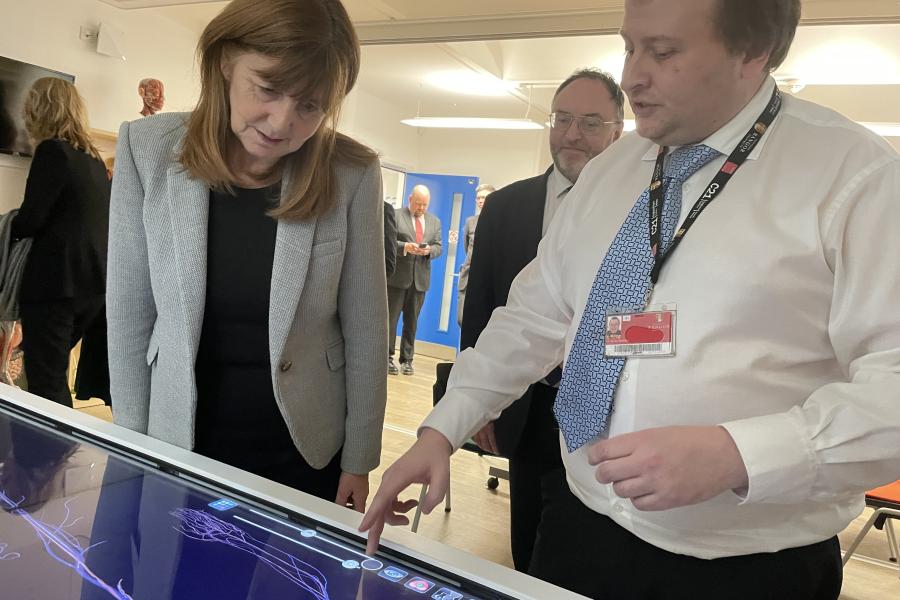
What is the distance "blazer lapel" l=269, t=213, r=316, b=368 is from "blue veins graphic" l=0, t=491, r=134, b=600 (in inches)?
17.7

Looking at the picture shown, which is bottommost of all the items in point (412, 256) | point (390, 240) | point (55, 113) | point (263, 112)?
point (412, 256)

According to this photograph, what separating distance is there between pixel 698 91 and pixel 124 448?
1076 millimetres

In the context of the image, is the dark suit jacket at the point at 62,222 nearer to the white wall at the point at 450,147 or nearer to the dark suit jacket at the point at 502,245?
the dark suit jacket at the point at 502,245

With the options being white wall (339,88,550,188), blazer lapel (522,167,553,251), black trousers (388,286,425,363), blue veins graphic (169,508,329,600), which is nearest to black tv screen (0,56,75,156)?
black trousers (388,286,425,363)

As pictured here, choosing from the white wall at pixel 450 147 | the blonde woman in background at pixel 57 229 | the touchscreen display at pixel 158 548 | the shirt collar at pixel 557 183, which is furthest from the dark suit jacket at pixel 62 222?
the white wall at pixel 450 147

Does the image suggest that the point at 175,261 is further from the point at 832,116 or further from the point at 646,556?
the point at 832,116

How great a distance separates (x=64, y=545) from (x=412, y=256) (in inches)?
235

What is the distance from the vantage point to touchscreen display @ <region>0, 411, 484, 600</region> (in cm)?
80

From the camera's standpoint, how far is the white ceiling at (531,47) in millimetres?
3211

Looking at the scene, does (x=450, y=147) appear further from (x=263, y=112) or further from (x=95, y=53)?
(x=263, y=112)

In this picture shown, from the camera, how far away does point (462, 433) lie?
1.10 meters

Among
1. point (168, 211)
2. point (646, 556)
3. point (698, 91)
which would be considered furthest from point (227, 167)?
point (646, 556)

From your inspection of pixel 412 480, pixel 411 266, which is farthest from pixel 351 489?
pixel 411 266

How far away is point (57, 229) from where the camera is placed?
3248 millimetres
